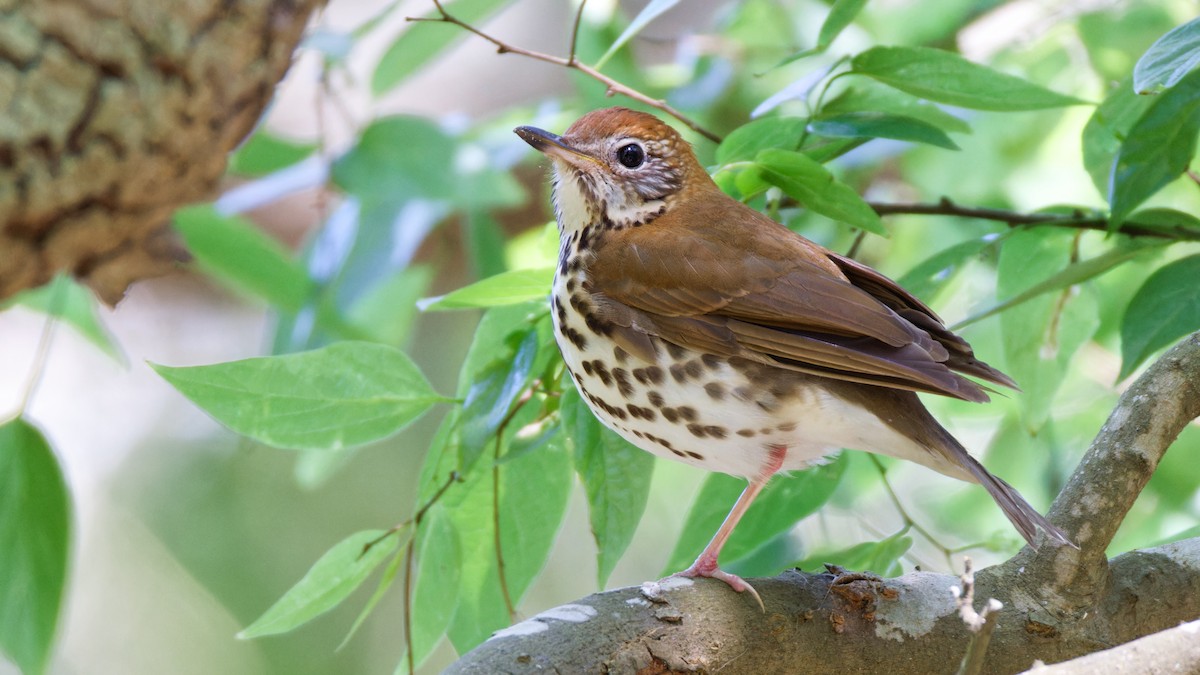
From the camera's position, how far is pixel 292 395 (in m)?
1.84

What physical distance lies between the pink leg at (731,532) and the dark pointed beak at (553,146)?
0.65m

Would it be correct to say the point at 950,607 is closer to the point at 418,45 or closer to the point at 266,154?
the point at 418,45

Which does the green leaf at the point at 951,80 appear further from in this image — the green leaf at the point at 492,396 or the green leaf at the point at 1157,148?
the green leaf at the point at 492,396

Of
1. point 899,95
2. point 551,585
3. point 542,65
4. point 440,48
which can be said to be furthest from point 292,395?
point 551,585

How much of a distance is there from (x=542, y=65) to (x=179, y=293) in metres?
1.74

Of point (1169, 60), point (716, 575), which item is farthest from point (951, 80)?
point (716, 575)

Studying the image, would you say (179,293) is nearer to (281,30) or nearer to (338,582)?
(281,30)

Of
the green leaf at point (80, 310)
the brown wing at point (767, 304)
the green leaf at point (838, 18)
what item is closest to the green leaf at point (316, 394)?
the brown wing at point (767, 304)

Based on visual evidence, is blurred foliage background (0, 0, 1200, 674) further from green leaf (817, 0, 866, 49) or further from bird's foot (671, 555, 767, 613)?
bird's foot (671, 555, 767, 613)

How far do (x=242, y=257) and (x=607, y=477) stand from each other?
167 centimetres

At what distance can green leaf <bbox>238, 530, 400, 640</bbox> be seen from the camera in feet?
5.97

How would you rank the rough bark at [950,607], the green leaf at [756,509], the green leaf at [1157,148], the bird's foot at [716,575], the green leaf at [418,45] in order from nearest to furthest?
the rough bark at [950,607]
the bird's foot at [716,575]
the green leaf at [1157,148]
the green leaf at [756,509]
the green leaf at [418,45]

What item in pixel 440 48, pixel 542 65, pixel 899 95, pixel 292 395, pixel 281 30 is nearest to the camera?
pixel 292 395

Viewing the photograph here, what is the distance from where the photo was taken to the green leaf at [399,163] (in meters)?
2.89
